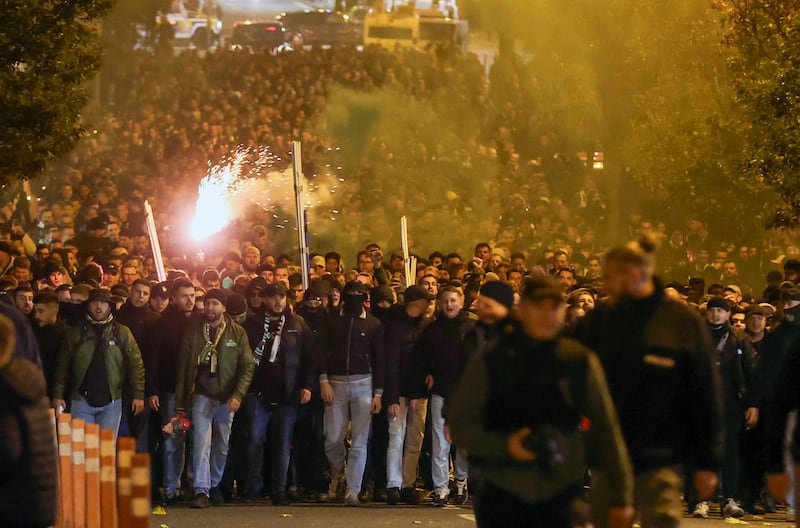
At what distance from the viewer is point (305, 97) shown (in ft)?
116

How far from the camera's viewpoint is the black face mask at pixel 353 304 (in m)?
16.4

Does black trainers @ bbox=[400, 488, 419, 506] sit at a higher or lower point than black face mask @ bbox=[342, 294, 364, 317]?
lower

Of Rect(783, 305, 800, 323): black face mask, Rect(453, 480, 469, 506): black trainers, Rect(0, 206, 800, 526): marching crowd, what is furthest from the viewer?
Rect(453, 480, 469, 506): black trainers

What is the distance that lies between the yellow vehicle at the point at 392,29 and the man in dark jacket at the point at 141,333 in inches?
1272

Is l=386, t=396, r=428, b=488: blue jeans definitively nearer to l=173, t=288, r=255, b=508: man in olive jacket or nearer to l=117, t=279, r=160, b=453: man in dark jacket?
l=173, t=288, r=255, b=508: man in olive jacket

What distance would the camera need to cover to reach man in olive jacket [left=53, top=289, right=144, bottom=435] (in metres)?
15.6

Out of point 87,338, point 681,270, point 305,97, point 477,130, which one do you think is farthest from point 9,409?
point 477,130

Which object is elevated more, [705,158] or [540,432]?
[705,158]

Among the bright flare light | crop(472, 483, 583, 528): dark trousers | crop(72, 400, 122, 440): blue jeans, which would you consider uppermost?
the bright flare light

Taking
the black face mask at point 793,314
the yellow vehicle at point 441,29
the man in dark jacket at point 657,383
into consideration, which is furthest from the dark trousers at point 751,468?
the yellow vehicle at point 441,29

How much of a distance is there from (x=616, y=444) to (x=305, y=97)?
2812 cm

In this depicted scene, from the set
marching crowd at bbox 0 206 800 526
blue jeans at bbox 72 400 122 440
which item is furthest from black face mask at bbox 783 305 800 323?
blue jeans at bbox 72 400 122 440

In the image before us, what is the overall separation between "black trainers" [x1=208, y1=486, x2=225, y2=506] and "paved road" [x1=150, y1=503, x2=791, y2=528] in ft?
0.40

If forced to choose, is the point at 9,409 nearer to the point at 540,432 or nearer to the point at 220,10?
the point at 540,432
